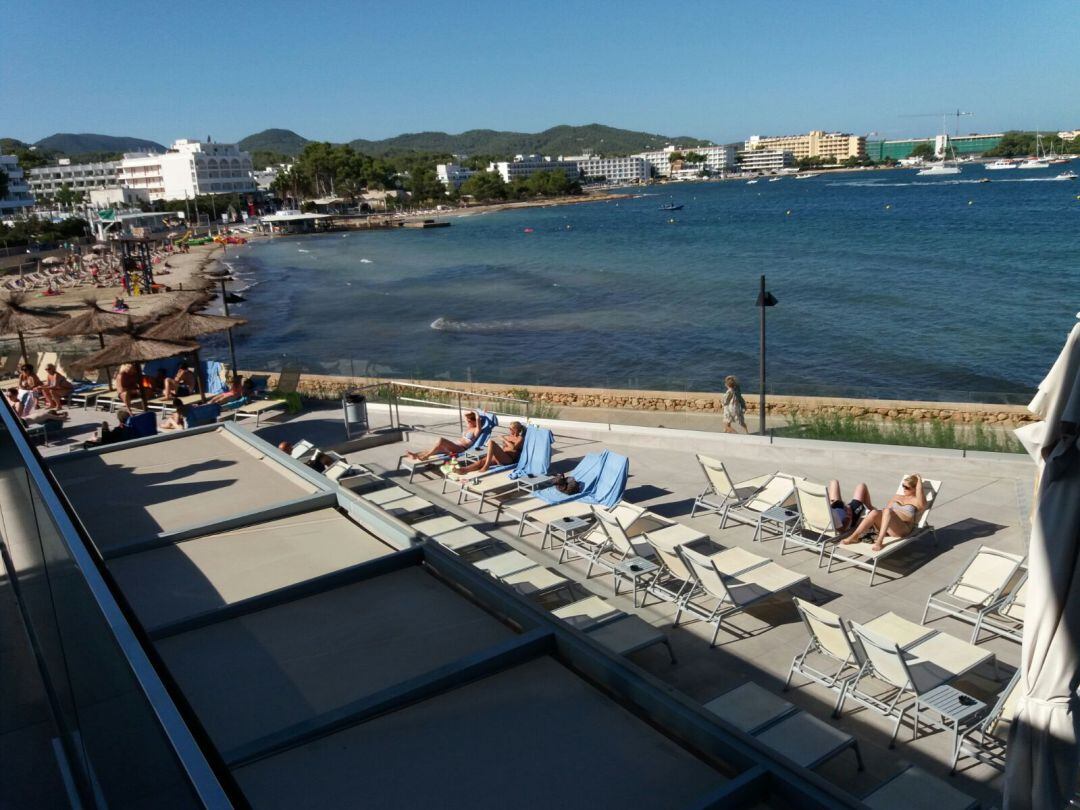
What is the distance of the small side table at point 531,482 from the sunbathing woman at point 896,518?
3382 mm

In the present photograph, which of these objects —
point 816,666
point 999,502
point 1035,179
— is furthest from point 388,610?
point 1035,179

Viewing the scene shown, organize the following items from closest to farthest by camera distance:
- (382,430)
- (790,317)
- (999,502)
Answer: (999,502) → (382,430) → (790,317)

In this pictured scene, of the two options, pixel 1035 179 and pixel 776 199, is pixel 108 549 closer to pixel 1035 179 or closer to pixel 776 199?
pixel 776 199

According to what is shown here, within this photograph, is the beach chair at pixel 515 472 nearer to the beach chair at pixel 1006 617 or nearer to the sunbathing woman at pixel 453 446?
the sunbathing woman at pixel 453 446

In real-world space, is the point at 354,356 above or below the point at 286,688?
below

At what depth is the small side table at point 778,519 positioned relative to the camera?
26.0ft


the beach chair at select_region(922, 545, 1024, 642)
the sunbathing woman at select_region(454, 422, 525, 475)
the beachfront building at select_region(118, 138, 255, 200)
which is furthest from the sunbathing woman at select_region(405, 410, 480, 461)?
the beachfront building at select_region(118, 138, 255, 200)

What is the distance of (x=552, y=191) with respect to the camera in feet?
592

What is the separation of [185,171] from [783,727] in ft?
529

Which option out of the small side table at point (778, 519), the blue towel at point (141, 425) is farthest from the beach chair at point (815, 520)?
the blue towel at point (141, 425)

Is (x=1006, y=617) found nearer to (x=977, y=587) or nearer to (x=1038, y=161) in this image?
(x=977, y=587)

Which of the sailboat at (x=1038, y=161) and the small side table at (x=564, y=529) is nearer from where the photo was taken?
the small side table at (x=564, y=529)

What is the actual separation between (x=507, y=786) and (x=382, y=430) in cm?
1068

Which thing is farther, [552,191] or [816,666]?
[552,191]
